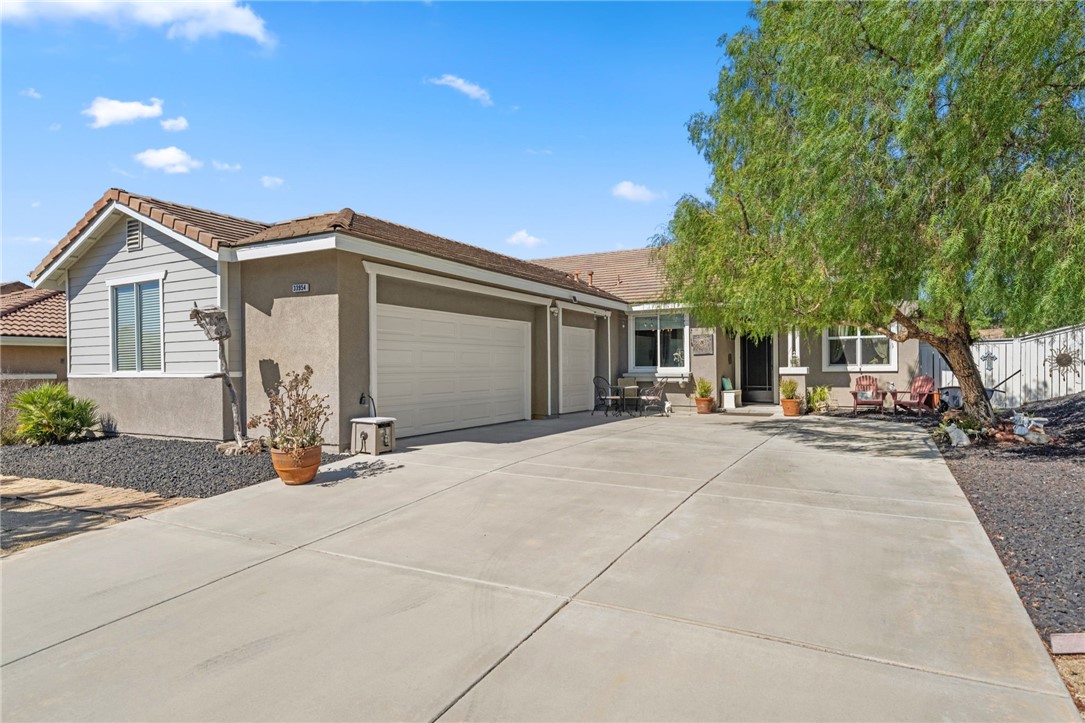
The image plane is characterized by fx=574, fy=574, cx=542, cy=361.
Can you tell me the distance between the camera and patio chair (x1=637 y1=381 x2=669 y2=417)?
15.5m

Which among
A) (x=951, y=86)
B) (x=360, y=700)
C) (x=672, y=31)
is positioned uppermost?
(x=672, y=31)

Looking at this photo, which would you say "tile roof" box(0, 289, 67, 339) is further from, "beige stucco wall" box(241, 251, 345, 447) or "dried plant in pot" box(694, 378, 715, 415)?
"dried plant in pot" box(694, 378, 715, 415)

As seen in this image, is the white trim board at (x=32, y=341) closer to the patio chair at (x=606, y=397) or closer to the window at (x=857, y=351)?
the patio chair at (x=606, y=397)

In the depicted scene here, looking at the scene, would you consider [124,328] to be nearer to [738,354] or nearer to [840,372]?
[738,354]

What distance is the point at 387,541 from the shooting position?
4.93m

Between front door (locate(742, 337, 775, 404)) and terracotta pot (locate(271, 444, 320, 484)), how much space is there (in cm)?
1372

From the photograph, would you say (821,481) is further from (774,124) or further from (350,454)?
(350,454)

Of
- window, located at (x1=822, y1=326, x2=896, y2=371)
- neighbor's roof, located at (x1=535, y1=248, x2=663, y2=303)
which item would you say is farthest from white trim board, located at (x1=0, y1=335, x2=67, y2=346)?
window, located at (x1=822, y1=326, x2=896, y2=371)

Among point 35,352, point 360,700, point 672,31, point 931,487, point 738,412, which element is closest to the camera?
point 360,700

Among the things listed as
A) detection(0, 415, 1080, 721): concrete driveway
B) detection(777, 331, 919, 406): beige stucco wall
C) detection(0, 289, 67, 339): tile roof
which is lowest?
detection(0, 415, 1080, 721): concrete driveway

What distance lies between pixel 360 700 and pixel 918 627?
10.1ft

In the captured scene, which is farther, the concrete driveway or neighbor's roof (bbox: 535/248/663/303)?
neighbor's roof (bbox: 535/248/663/303)

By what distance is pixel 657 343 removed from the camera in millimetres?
16609

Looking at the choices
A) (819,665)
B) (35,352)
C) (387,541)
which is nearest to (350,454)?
(387,541)
